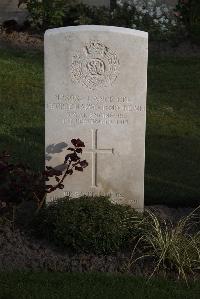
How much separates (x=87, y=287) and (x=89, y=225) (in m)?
0.59

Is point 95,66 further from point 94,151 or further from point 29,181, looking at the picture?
point 29,181

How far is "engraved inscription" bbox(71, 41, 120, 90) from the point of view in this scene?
606 centimetres

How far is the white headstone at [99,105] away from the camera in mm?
6047

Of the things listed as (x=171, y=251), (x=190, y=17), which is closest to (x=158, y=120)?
(x=190, y=17)

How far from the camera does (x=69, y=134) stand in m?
6.30

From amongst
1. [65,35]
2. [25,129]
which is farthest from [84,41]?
[25,129]

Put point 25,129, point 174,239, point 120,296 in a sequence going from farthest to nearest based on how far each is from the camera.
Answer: point 25,129, point 174,239, point 120,296

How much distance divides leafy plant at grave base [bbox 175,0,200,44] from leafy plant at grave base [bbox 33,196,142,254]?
24.9 feet

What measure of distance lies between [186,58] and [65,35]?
6.95 meters

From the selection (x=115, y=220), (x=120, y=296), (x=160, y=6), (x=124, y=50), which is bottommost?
(x=120, y=296)

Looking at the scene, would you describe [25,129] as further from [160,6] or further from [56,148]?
[160,6]

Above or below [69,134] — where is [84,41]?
above

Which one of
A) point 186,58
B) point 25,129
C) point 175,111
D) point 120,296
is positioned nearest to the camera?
point 120,296

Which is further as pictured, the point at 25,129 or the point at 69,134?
the point at 25,129
